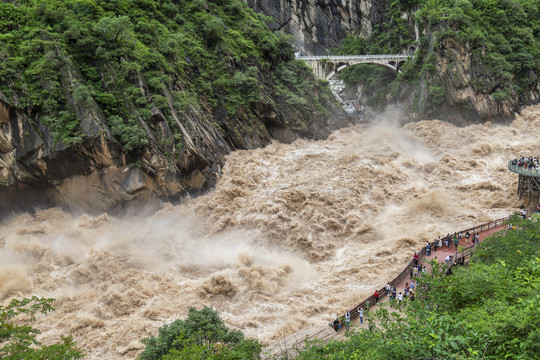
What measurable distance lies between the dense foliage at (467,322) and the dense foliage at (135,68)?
25431 mm

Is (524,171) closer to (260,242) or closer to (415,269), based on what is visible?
(415,269)

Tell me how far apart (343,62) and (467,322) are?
5932 centimetres

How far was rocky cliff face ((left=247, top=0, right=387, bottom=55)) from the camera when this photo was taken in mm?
73062

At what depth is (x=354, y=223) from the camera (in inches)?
1200

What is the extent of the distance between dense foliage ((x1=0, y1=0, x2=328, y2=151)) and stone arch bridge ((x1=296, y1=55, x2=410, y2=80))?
1395cm

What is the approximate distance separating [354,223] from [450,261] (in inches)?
361

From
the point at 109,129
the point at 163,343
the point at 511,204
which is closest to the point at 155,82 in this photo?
the point at 109,129

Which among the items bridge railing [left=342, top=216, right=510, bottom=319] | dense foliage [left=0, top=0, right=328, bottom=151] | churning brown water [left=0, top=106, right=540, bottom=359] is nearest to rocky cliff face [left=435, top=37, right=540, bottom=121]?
churning brown water [left=0, top=106, right=540, bottom=359]

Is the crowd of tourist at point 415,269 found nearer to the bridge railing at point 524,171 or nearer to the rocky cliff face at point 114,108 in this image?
the bridge railing at point 524,171

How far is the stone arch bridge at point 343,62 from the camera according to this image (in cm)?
6184

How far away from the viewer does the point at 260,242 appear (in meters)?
29.4

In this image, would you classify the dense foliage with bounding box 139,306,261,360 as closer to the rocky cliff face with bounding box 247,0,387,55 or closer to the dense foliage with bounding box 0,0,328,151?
the dense foliage with bounding box 0,0,328,151

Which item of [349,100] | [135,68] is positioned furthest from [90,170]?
[349,100]

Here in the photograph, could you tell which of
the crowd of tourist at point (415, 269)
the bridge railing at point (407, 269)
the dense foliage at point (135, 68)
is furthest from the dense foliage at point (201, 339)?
Answer: the dense foliage at point (135, 68)
